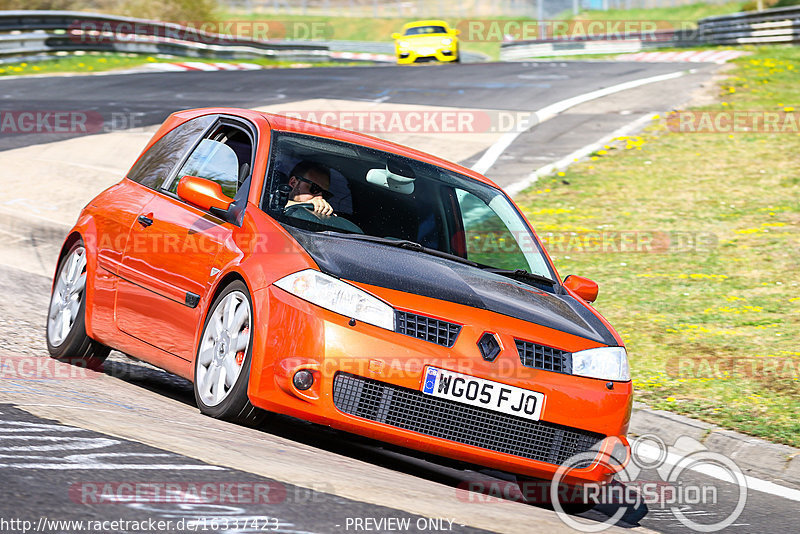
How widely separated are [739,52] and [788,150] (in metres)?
15.0

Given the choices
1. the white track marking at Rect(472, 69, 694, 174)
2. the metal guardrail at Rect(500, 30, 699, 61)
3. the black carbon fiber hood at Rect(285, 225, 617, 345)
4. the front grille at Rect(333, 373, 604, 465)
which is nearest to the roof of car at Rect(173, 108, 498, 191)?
the black carbon fiber hood at Rect(285, 225, 617, 345)

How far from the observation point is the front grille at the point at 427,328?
4922mm

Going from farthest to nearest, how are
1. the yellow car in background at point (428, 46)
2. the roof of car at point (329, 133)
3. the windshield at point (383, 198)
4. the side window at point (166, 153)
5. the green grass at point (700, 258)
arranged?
the yellow car in background at point (428, 46) < the green grass at point (700, 258) < the side window at point (166, 153) < the roof of car at point (329, 133) < the windshield at point (383, 198)

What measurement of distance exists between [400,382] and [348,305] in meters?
0.41

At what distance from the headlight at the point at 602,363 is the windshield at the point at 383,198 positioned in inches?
37.5

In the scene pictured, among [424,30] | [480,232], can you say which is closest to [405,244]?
[480,232]

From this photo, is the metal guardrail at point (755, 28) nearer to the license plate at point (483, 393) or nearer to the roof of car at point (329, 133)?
the roof of car at point (329, 133)

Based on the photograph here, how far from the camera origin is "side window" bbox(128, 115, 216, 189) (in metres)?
6.74

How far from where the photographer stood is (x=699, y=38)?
37031mm

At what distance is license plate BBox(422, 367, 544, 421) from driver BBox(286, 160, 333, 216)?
55.3 inches

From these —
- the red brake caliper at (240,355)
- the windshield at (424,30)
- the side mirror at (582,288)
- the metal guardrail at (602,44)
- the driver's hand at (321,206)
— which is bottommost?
the metal guardrail at (602,44)

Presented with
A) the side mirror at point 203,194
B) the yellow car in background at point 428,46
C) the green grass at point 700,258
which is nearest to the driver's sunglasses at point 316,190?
the side mirror at point 203,194

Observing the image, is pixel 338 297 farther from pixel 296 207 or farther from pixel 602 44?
pixel 602 44

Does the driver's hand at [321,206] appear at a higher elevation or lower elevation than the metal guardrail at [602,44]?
higher
